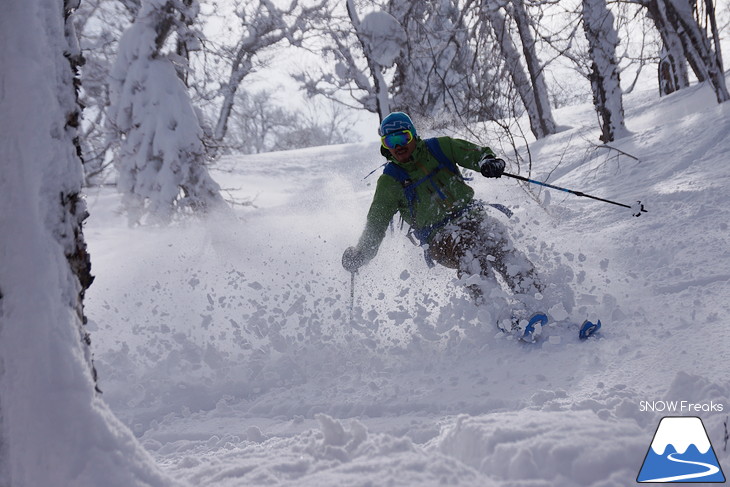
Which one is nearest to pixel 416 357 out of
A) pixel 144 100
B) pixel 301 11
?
pixel 144 100

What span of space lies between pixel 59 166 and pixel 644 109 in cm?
1243

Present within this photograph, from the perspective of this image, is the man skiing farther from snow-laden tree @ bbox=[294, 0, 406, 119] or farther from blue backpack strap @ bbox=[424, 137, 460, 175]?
snow-laden tree @ bbox=[294, 0, 406, 119]

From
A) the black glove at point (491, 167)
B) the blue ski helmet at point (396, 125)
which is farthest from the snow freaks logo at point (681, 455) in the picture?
the blue ski helmet at point (396, 125)

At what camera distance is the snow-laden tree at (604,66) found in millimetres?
8383

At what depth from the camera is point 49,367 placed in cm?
160

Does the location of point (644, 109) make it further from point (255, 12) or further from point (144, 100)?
point (255, 12)

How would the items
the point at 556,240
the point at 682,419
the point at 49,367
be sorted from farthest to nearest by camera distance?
the point at 556,240
the point at 682,419
the point at 49,367

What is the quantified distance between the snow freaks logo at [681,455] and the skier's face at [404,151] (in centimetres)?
264

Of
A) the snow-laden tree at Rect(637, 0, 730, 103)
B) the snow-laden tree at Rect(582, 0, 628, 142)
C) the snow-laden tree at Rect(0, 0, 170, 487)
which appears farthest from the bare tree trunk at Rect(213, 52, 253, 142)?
the snow-laden tree at Rect(0, 0, 170, 487)

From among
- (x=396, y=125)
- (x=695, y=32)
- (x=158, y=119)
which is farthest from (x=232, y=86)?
(x=396, y=125)

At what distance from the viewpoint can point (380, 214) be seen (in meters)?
4.21

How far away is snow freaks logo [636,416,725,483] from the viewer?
1622 mm

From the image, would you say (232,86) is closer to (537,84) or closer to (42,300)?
(537,84)

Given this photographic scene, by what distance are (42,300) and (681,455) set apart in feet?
6.83
